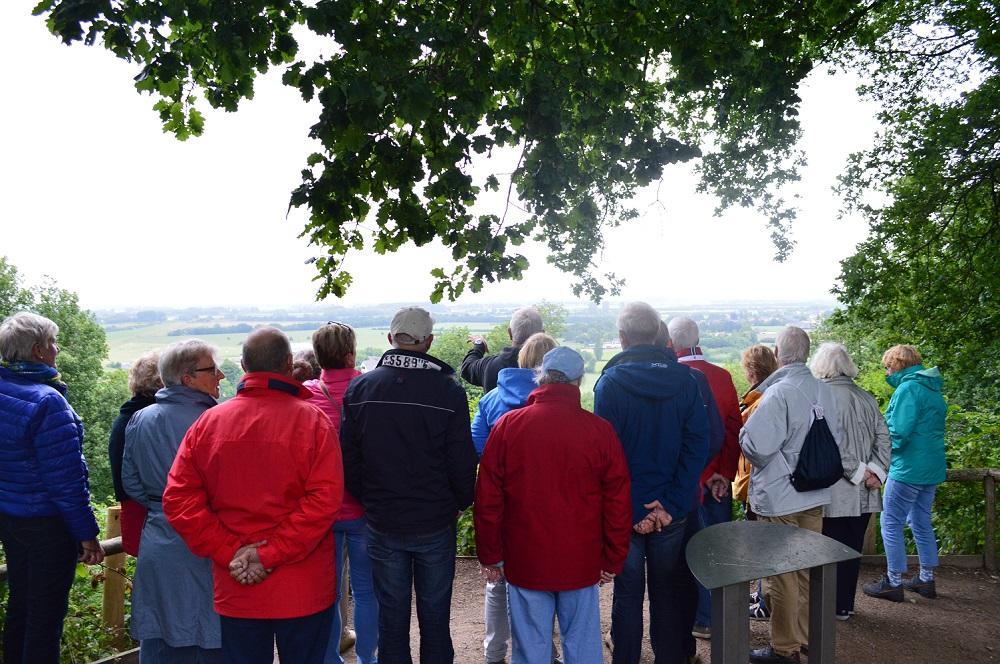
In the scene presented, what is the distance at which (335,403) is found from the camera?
3.95 metres

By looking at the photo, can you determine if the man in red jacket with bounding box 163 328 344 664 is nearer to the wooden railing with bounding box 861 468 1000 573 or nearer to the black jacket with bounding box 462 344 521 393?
the black jacket with bounding box 462 344 521 393

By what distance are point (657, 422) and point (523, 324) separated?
1.15 m

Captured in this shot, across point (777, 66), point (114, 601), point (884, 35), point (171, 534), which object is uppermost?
point (884, 35)

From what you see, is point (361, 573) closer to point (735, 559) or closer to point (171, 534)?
point (171, 534)

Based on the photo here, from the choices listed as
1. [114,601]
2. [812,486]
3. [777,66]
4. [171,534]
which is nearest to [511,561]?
[171,534]

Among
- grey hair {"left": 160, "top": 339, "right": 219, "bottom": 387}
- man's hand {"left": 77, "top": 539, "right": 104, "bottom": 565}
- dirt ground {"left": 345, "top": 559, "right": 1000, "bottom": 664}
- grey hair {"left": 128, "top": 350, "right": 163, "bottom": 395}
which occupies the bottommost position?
dirt ground {"left": 345, "top": 559, "right": 1000, "bottom": 664}

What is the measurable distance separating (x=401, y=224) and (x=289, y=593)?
3077 millimetres

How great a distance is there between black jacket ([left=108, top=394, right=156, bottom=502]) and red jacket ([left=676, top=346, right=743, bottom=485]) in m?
2.87

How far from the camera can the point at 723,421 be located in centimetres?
445

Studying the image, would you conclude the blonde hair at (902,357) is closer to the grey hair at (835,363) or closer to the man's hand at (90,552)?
the grey hair at (835,363)

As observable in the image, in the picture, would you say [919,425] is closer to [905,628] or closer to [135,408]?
[905,628]

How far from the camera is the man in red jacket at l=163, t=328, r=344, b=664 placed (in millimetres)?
2928

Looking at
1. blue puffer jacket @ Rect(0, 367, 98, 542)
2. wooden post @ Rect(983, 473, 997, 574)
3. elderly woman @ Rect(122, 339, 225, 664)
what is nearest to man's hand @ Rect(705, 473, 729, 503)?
elderly woman @ Rect(122, 339, 225, 664)

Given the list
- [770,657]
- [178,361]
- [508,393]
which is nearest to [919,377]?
[770,657]
